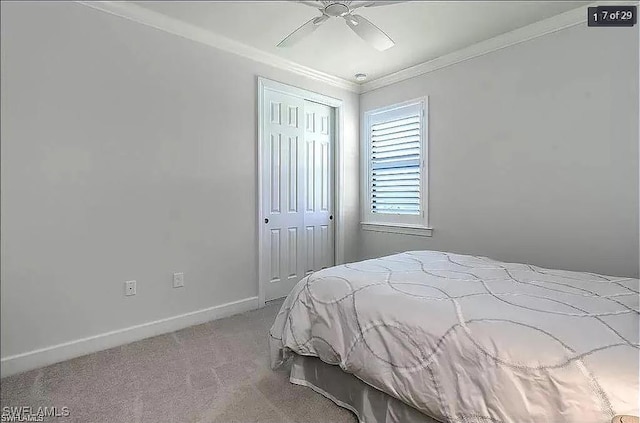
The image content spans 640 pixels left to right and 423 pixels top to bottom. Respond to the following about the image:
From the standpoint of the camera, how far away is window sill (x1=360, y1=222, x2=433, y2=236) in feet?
11.6

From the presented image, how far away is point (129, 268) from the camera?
2486mm

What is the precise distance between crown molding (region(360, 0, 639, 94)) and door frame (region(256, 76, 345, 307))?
2.18 ft

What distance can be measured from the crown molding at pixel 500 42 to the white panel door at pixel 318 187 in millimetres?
850

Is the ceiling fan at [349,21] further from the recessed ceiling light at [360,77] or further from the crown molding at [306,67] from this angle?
the recessed ceiling light at [360,77]

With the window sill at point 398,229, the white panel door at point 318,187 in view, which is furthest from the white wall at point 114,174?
the window sill at point 398,229

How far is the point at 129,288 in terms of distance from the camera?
8.16ft

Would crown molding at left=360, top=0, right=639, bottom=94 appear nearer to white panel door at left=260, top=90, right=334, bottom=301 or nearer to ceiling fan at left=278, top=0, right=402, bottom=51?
white panel door at left=260, top=90, right=334, bottom=301

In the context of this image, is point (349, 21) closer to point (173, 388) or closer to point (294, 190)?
point (294, 190)

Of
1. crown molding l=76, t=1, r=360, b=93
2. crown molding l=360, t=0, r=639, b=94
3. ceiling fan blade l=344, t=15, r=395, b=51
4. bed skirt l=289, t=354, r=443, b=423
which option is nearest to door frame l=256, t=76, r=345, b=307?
crown molding l=76, t=1, r=360, b=93

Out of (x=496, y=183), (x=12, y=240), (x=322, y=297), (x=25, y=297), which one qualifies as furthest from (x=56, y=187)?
(x=496, y=183)

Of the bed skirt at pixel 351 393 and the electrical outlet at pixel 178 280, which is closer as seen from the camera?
the bed skirt at pixel 351 393

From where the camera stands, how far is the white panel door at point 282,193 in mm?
3354

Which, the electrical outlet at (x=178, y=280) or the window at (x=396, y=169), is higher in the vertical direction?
the window at (x=396, y=169)

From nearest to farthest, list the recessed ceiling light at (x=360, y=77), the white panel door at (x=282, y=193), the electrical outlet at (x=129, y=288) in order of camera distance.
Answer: the electrical outlet at (x=129, y=288)
the white panel door at (x=282, y=193)
the recessed ceiling light at (x=360, y=77)
